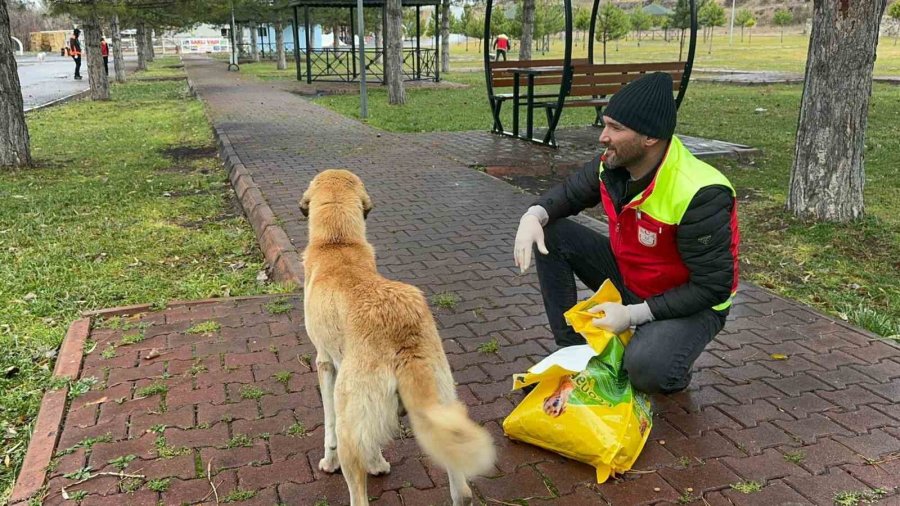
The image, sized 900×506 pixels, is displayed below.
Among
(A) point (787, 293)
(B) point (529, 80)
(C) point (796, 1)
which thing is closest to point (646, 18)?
(C) point (796, 1)

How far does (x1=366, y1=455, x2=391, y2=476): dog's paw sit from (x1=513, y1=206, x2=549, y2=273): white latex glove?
1100 mm

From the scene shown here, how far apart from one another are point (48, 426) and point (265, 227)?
3235 mm

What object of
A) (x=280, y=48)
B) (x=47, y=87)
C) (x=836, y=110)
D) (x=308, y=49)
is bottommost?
(x=836, y=110)

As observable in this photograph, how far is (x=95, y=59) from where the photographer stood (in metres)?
19.2

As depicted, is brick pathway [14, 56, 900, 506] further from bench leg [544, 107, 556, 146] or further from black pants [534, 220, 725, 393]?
bench leg [544, 107, 556, 146]

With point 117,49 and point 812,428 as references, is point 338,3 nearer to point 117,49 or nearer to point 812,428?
point 117,49

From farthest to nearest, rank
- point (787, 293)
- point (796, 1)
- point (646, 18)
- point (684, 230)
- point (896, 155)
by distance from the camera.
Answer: point (796, 1)
point (646, 18)
point (896, 155)
point (787, 293)
point (684, 230)

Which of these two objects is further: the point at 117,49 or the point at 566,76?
the point at 117,49

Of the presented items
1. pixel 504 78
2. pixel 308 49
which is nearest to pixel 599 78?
pixel 504 78

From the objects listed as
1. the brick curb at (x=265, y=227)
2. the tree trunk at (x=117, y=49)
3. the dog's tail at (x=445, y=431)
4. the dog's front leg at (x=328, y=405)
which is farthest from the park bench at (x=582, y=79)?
the tree trunk at (x=117, y=49)

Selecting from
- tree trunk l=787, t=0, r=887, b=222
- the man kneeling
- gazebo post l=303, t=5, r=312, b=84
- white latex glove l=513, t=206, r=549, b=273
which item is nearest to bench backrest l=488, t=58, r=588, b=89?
tree trunk l=787, t=0, r=887, b=222

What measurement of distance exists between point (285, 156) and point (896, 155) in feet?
28.1

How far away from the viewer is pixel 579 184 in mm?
3604

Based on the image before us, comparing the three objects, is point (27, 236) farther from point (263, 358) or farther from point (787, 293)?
point (787, 293)
